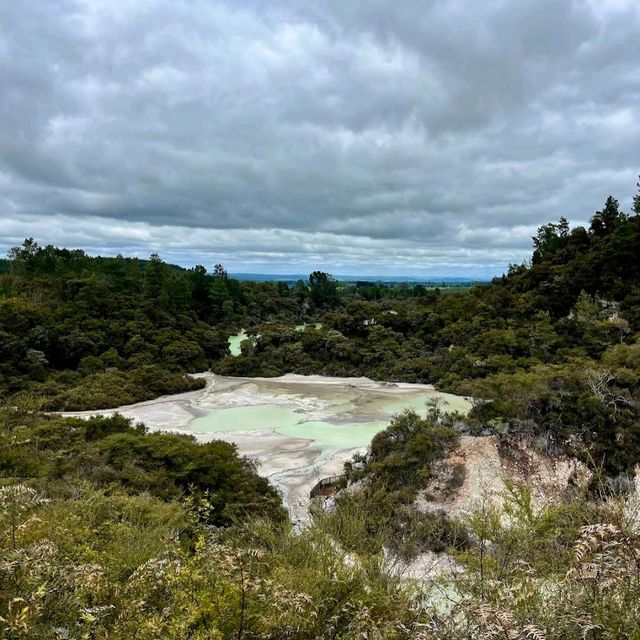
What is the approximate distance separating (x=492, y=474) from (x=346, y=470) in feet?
16.3

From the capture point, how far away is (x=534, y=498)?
1455 cm

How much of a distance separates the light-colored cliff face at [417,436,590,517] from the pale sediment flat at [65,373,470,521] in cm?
442

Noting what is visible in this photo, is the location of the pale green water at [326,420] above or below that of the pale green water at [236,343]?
below

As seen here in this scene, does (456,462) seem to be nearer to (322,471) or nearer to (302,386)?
(322,471)

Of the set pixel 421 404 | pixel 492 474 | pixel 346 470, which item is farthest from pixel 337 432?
pixel 492 474

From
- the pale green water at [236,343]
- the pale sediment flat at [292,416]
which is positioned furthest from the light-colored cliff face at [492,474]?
the pale green water at [236,343]

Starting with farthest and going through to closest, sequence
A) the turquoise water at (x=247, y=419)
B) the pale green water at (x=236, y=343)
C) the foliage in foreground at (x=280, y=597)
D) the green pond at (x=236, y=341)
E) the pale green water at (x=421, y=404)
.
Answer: the green pond at (x=236, y=341) → the pale green water at (x=236, y=343) → the pale green water at (x=421, y=404) → the turquoise water at (x=247, y=419) → the foliage in foreground at (x=280, y=597)

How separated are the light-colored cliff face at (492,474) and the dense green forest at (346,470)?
0.46 m

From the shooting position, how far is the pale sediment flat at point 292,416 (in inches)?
750

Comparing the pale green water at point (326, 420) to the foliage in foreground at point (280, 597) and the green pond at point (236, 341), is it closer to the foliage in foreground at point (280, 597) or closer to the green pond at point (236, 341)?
the foliage in foreground at point (280, 597)

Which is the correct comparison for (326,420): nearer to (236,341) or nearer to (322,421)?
(322,421)

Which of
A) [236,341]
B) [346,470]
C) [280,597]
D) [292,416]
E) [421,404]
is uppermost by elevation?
[280,597]

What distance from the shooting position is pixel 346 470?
1719cm

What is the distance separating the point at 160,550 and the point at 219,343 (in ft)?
127
